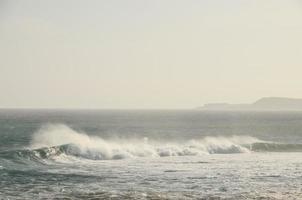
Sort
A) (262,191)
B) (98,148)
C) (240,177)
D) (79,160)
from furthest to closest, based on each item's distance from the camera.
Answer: (98,148)
(79,160)
(240,177)
(262,191)

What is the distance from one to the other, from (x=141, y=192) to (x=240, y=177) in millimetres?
7483

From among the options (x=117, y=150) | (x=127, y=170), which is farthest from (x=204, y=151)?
(x=127, y=170)

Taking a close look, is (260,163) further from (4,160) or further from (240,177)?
(4,160)

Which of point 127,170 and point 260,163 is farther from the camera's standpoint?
point 260,163

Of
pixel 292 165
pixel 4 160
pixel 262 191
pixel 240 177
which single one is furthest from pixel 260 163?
pixel 4 160

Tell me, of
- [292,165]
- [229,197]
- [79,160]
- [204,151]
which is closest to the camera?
[229,197]

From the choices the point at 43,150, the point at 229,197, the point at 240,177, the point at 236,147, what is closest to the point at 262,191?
the point at 229,197

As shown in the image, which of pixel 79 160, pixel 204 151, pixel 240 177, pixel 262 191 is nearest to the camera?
pixel 262 191

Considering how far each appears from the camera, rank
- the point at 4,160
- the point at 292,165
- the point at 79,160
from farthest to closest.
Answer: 1. the point at 79,160
2. the point at 4,160
3. the point at 292,165

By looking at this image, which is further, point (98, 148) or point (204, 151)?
point (204, 151)

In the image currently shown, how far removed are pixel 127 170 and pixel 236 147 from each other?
23.8 metres

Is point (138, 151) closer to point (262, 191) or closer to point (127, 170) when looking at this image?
point (127, 170)

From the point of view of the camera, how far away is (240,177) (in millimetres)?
29328

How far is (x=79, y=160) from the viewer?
40.9m
